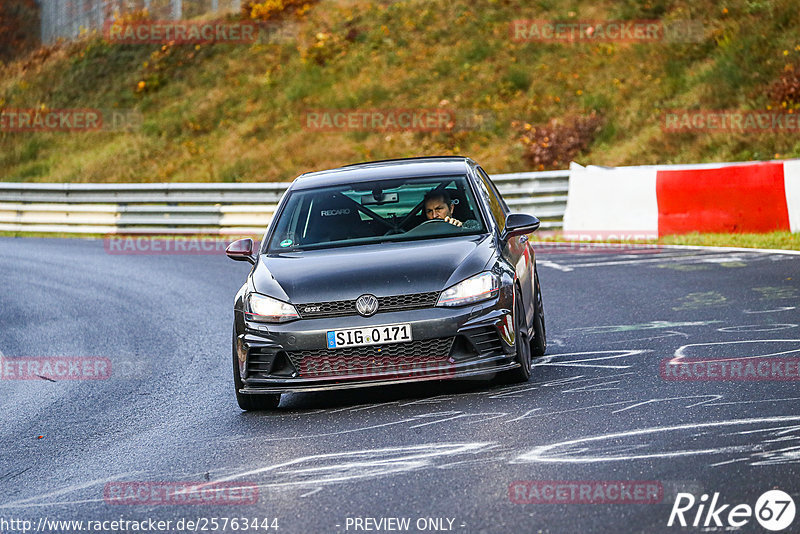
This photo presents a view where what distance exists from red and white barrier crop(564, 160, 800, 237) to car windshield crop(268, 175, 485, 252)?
9012 millimetres

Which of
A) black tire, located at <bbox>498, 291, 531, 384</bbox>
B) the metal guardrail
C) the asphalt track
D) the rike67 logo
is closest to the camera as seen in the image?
the rike67 logo

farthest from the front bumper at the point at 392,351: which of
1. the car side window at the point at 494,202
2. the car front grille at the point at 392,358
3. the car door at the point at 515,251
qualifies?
the car side window at the point at 494,202

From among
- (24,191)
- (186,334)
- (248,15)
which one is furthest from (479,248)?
(248,15)

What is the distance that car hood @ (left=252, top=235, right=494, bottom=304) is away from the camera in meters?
7.73

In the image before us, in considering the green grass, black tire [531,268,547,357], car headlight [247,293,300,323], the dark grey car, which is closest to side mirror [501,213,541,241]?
the dark grey car

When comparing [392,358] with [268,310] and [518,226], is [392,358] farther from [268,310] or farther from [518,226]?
[518,226]

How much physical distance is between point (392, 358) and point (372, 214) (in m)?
1.65

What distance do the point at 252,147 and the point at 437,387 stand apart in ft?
91.3

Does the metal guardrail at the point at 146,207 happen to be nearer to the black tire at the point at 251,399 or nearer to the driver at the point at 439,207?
the driver at the point at 439,207

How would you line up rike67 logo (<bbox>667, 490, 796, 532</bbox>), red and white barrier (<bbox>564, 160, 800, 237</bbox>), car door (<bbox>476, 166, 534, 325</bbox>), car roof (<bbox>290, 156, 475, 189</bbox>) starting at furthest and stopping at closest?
red and white barrier (<bbox>564, 160, 800, 237</bbox>), car roof (<bbox>290, 156, 475, 189</bbox>), car door (<bbox>476, 166, 534, 325</bbox>), rike67 logo (<bbox>667, 490, 796, 532</bbox>)

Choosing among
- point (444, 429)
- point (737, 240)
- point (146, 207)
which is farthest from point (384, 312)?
point (146, 207)

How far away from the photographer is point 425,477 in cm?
597

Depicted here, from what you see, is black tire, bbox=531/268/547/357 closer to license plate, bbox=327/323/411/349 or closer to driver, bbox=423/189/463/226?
driver, bbox=423/189/463/226

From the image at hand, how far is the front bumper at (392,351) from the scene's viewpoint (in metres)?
7.63
